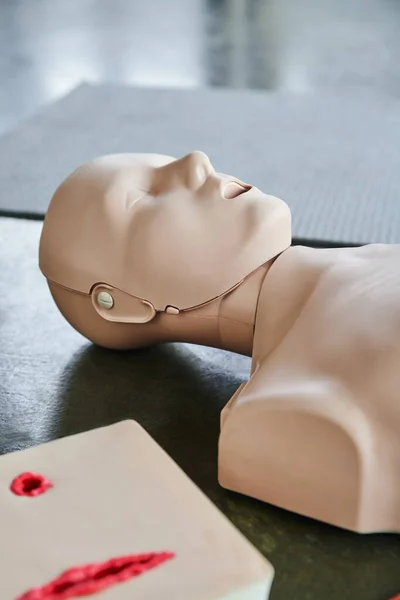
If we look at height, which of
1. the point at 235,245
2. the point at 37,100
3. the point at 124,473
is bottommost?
the point at 37,100

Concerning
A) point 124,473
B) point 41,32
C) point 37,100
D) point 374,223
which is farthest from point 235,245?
point 41,32

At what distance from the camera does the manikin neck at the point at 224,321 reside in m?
1.02

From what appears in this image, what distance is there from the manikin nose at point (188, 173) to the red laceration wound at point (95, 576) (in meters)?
0.51

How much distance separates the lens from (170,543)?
708 mm

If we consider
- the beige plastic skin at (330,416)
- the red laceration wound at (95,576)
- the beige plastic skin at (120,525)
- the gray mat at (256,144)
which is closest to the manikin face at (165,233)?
the beige plastic skin at (330,416)

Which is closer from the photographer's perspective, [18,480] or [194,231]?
[18,480]

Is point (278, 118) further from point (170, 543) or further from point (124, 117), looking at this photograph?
point (170, 543)

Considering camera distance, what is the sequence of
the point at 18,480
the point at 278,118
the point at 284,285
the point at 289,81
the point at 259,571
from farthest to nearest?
the point at 289,81 → the point at 278,118 → the point at 284,285 → the point at 18,480 → the point at 259,571

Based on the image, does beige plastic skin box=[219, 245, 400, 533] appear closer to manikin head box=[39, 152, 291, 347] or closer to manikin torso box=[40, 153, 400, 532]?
manikin torso box=[40, 153, 400, 532]

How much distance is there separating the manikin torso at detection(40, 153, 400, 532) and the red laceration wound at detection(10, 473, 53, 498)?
0.60 ft

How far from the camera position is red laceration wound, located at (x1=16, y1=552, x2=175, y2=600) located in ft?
2.14

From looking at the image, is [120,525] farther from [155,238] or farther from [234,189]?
[234,189]

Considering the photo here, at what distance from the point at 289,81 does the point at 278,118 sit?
857 millimetres

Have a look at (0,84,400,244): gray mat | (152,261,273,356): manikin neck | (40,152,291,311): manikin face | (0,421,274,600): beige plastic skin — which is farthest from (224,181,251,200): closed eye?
(0,84,400,244): gray mat
